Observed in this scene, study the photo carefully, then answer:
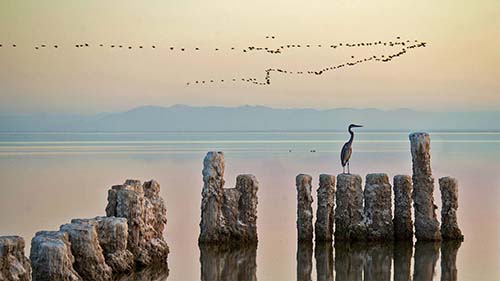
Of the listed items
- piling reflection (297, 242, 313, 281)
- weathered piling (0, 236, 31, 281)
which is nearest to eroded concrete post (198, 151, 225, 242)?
piling reflection (297, 242, 313, 281)

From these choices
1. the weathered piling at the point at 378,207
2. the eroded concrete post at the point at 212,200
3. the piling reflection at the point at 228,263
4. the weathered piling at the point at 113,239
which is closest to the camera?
the weathered piling at the point at 113,239

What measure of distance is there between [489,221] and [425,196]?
13.1ft

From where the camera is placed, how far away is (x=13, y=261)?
1077 centimetres

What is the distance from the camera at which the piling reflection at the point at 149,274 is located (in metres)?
13.9

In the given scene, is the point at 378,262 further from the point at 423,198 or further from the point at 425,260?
the point at 423,198

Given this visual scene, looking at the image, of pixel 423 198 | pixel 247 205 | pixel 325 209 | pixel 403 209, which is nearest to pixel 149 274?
pixel 247 205

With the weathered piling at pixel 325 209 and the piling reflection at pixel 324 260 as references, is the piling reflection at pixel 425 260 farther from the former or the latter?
the weathered piling at pixel 325 209

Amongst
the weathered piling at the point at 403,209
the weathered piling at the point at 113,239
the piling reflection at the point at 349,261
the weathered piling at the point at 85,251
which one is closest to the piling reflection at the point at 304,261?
the piling reflection at the point at 349,261

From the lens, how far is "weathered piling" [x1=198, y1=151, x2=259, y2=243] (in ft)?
55.0

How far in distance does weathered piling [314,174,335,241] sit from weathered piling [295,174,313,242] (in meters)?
0.15

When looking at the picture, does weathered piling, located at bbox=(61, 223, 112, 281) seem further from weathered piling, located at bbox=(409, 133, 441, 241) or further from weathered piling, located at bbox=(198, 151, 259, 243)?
weathered piling, located at bbox=(409, 133, 441, 241)

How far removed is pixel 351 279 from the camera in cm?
1462

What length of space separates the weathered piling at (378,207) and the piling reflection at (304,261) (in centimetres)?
106

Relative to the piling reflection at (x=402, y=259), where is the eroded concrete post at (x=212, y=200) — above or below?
above
